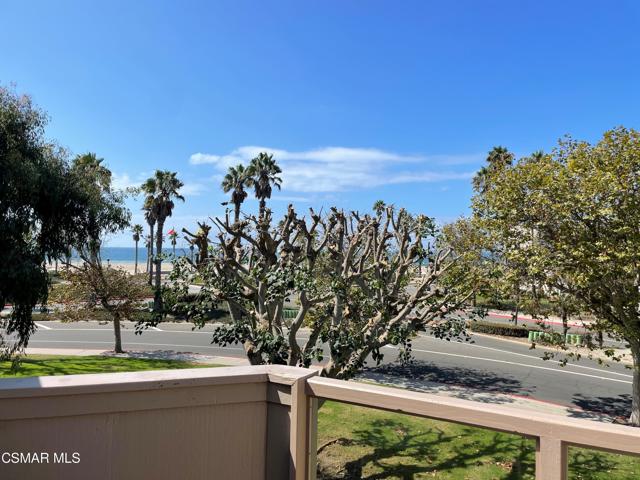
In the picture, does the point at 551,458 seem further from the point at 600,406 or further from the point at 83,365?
the point at 83,365

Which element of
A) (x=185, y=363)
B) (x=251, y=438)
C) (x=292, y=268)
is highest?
(x=292, y=268)

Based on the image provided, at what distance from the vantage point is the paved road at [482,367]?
1698 centimetres

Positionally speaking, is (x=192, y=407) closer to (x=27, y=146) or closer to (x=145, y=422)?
(x=145, y=422)

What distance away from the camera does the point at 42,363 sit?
728 inches

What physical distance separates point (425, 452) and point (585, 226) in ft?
35.1

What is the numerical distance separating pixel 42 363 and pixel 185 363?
589cm

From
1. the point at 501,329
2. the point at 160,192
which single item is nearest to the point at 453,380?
the point at 501,329

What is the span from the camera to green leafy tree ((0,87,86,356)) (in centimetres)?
1090

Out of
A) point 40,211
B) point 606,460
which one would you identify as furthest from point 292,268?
point 40,211

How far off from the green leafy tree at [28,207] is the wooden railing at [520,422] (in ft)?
36.5

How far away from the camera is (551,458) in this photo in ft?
6.98

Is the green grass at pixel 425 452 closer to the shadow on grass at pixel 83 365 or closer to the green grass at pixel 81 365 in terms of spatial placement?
the green grass at pixel 81 365

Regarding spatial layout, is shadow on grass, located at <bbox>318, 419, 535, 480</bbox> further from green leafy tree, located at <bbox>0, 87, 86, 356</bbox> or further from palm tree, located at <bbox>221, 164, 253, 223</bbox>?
palm tree, located at <bbox>221, 164, 253, 223</bbox>

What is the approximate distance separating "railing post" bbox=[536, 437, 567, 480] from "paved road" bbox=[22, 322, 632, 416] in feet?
48.5
